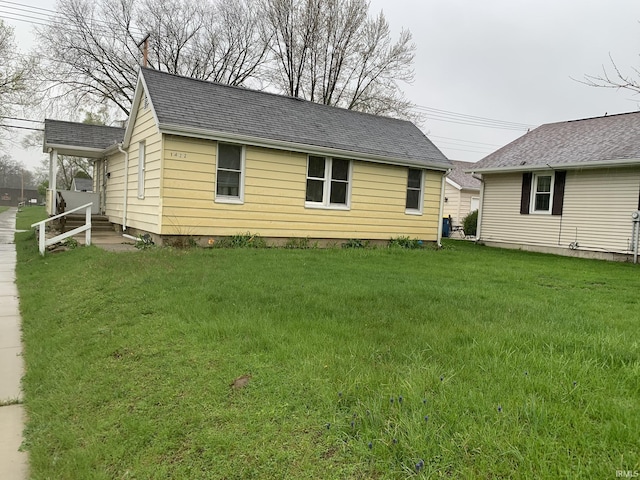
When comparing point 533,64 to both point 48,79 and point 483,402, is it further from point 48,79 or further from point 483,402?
point 48,79

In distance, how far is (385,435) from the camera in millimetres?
2352

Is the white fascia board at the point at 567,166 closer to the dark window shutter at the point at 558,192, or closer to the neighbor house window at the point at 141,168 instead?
the dark window shutter at the point at 558,192

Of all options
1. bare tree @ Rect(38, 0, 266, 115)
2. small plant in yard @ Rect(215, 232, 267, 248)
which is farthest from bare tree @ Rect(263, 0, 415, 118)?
small plant in yard @ Rect(215, 232, 267, 248)

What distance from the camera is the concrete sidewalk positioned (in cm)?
275

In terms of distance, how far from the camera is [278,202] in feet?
37.8

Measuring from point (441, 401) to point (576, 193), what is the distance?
1374 cm

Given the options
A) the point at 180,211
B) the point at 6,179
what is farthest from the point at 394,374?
the point at 6,179

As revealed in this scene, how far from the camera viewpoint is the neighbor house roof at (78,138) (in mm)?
14488

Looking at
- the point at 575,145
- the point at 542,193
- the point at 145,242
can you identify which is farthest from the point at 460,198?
the point at 145,242

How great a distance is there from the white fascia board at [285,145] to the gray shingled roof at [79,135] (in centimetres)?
626

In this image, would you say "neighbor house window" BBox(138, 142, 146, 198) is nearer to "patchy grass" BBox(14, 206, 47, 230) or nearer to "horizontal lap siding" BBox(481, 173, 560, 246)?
"patchy grass" BBox(14, 206, 47, 230)

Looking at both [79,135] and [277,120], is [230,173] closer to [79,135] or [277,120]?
[277,120]

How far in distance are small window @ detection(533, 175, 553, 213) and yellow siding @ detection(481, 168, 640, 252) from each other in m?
0.33

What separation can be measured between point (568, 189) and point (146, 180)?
12.9 m
